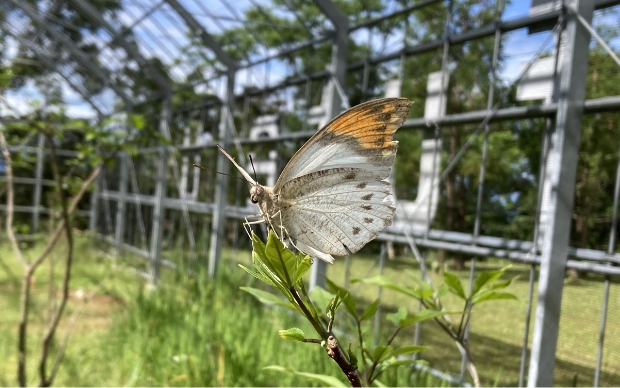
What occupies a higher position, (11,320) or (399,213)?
(399,213)

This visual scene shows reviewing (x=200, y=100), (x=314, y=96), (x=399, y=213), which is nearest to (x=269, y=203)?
(x=399, y=213)

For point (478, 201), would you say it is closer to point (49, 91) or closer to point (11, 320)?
point (11, 320)

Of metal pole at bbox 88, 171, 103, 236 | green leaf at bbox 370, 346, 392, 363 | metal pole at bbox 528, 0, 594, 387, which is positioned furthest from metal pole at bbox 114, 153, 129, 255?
green leaf at bbox 370, 346, 392, 363

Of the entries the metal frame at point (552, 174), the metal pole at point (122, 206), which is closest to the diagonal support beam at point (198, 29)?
the metal frame at point (552, 174)

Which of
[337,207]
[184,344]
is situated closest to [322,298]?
[337,207]

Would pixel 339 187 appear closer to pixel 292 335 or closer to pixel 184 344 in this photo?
pixel 292 335

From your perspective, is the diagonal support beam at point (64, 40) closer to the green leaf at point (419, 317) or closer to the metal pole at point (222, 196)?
the metal pole at point (222, 196)
